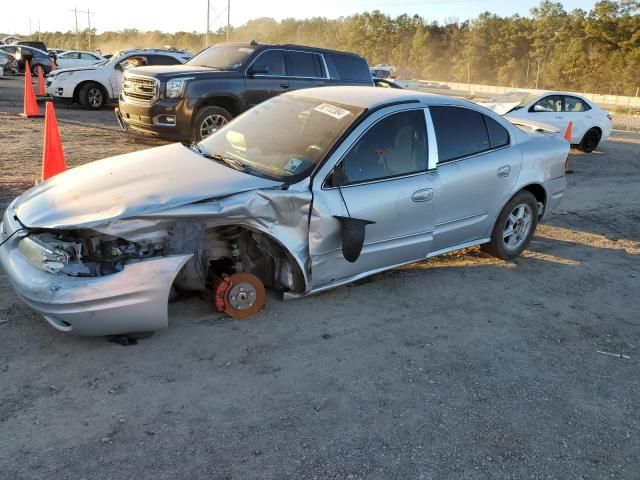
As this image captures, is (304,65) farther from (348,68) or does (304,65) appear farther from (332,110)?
(332,110)

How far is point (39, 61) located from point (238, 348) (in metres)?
29.8

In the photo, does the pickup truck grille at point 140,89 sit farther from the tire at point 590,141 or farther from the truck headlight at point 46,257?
the tire at point 590,141

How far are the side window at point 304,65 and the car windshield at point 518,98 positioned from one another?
5.22 m

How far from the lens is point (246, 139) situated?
4590 millimetres

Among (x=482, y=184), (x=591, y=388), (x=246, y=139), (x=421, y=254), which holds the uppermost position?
(x=246, y=139)

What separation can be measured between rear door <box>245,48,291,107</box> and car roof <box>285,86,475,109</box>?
15.9 ft

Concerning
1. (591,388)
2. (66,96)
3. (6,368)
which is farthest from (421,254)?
(66,96)

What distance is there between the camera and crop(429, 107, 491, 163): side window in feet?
15.5

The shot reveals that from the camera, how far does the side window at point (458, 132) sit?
4727mm

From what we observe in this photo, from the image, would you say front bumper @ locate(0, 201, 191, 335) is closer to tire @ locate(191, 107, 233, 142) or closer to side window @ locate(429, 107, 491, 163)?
side window @ locate(429, 107, 491, 163)

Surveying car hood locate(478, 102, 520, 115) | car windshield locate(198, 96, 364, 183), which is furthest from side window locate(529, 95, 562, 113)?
car windshield locate(198, 96, 364, 183)

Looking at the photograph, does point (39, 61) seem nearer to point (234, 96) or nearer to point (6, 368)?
point (234, 96)

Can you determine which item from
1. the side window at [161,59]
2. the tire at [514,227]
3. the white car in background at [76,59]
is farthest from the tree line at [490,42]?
the tire at [514,227]

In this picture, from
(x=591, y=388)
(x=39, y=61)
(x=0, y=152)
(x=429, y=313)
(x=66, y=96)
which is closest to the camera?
(x=591, y=388)
